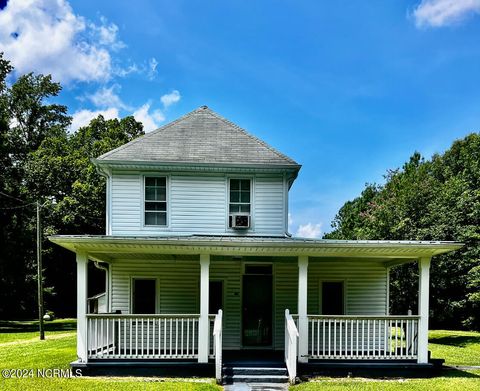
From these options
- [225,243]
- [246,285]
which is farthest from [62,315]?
[225,243]

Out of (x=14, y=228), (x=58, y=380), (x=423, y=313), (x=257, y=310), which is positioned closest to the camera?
(x=58, y=380)

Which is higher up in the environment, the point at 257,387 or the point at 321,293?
the point at 321,293

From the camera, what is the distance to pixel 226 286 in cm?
1298

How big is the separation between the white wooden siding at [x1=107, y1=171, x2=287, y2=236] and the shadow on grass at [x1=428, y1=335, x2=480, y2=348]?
9555 millimetres

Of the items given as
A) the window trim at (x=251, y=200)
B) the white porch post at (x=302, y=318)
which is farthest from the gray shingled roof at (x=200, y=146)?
the white porch post at (x=302, y=318)

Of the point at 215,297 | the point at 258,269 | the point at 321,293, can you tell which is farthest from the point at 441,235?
the point at 215,297

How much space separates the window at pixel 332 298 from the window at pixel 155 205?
511 centimetres

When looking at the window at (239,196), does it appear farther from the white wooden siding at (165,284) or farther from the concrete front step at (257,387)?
the concrete front step at (257,387)

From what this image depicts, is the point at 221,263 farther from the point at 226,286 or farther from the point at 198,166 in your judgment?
the point at 198,166

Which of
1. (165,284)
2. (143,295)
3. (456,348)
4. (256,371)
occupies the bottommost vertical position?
(456,348)

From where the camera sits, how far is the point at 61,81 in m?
39.6

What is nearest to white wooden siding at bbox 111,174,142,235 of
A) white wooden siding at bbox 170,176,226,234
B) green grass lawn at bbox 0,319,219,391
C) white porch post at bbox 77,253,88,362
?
white wooden siding at bbox 170,176,226,234

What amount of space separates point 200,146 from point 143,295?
4791 millimetres

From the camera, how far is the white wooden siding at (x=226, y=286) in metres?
12.9
